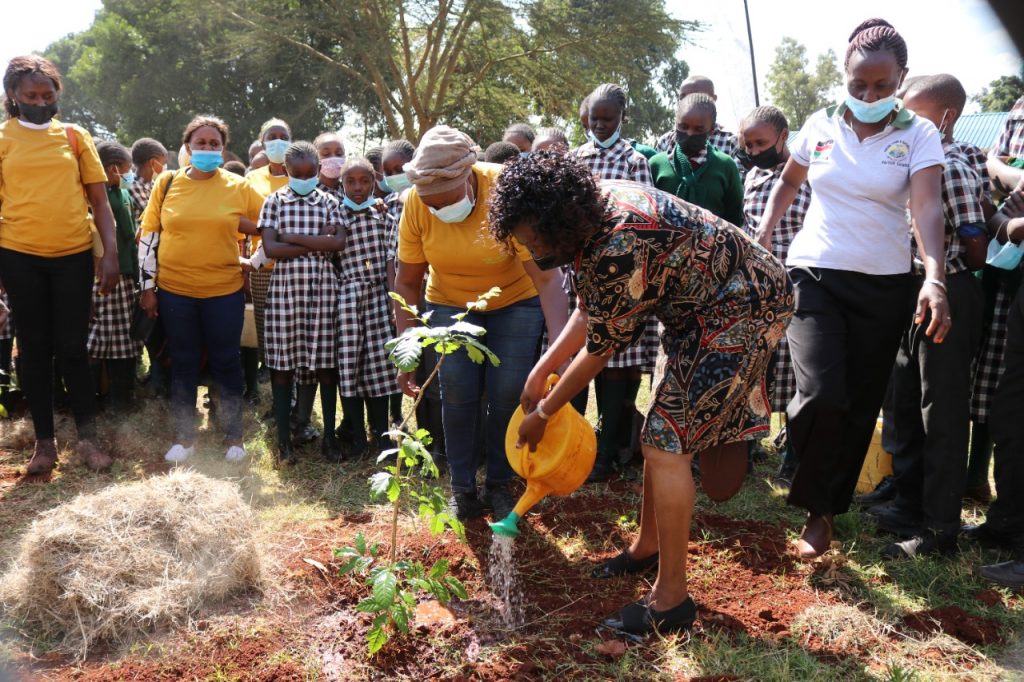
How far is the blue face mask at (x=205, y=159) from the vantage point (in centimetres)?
482

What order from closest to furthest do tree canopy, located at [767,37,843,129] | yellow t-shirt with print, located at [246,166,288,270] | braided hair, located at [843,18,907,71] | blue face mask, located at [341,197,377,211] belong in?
braided hair, located at [843,18,907,71], blue face mask, located at [341,197,377,211], yellow t-shirt with print, located at [246,166,288,270], tree canopy, located at [767,37,843,129]

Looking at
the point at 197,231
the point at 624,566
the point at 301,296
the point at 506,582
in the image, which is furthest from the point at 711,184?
the point at 197,231

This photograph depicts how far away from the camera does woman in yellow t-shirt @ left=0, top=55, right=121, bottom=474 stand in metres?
4.48

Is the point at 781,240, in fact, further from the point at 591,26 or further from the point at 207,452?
the point at 591,26

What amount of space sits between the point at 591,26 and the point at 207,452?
58.4 ft

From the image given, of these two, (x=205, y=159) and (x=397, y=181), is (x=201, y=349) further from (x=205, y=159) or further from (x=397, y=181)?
(x=397, y=181)

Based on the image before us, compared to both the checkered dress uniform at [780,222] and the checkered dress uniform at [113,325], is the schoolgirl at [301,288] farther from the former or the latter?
the checkered dress uniform at [780,222]

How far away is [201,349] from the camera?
16.9 feet

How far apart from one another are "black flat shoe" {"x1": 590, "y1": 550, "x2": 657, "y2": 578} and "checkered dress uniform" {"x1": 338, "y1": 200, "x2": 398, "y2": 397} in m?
2.12

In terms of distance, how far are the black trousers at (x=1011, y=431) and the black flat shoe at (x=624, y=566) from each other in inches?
59.8

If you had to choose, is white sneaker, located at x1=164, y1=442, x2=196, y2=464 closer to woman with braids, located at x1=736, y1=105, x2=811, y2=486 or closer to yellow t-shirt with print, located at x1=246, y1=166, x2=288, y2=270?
yellow t-shirt with print, located at x1=246, y1=166, x2=288, y2=270

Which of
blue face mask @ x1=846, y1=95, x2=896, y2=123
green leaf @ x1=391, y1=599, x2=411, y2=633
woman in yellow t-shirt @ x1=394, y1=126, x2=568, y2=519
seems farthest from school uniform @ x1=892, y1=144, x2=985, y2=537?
green leaf @ x1=391, y1=599, x2=411, y2=633

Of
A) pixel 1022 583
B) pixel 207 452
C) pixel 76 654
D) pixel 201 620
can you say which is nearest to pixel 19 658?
pixel 76 654

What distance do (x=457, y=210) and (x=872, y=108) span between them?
1703 mm
